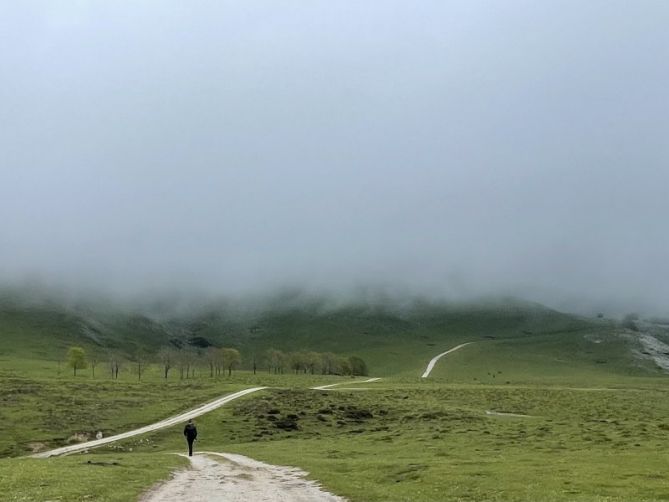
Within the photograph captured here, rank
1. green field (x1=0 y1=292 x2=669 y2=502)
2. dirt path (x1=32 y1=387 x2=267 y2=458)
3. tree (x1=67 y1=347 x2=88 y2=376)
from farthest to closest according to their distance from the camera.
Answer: tree (x1=67 y1=347 x2=88 y2=376)
dirt path (x1=32 y1=387 x2=267 y2=458)
green field (x1=0 y1=292 x2=669 y2=502)

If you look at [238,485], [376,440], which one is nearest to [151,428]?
[376,440]

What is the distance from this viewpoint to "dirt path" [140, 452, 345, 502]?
2962 centimetres

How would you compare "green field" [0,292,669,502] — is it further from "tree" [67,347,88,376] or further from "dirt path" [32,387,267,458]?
"tree" [67,347,88,376]

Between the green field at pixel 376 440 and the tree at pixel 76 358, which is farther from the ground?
the tree at pixel 76 358

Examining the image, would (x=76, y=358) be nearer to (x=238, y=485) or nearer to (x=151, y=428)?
(x=151, y=428)

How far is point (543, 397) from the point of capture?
373 ft

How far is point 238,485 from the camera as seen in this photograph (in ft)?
113

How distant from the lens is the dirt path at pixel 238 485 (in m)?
29.6

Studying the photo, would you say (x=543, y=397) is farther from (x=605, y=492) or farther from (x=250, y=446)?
(x=605, y=492)

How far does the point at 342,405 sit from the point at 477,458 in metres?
50.5

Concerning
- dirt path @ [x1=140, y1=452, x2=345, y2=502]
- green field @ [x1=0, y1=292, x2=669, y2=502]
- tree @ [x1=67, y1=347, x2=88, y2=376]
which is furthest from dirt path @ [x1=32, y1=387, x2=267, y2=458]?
tree @ [x1=67, y1=347, x2=88, y2=376]

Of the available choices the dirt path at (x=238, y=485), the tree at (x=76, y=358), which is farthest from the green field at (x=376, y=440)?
the tree at (x=76, y=358)

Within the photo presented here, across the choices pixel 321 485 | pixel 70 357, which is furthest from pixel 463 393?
pixel 70 357

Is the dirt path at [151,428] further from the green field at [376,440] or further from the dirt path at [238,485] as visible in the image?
the dirt path at [238,485]
